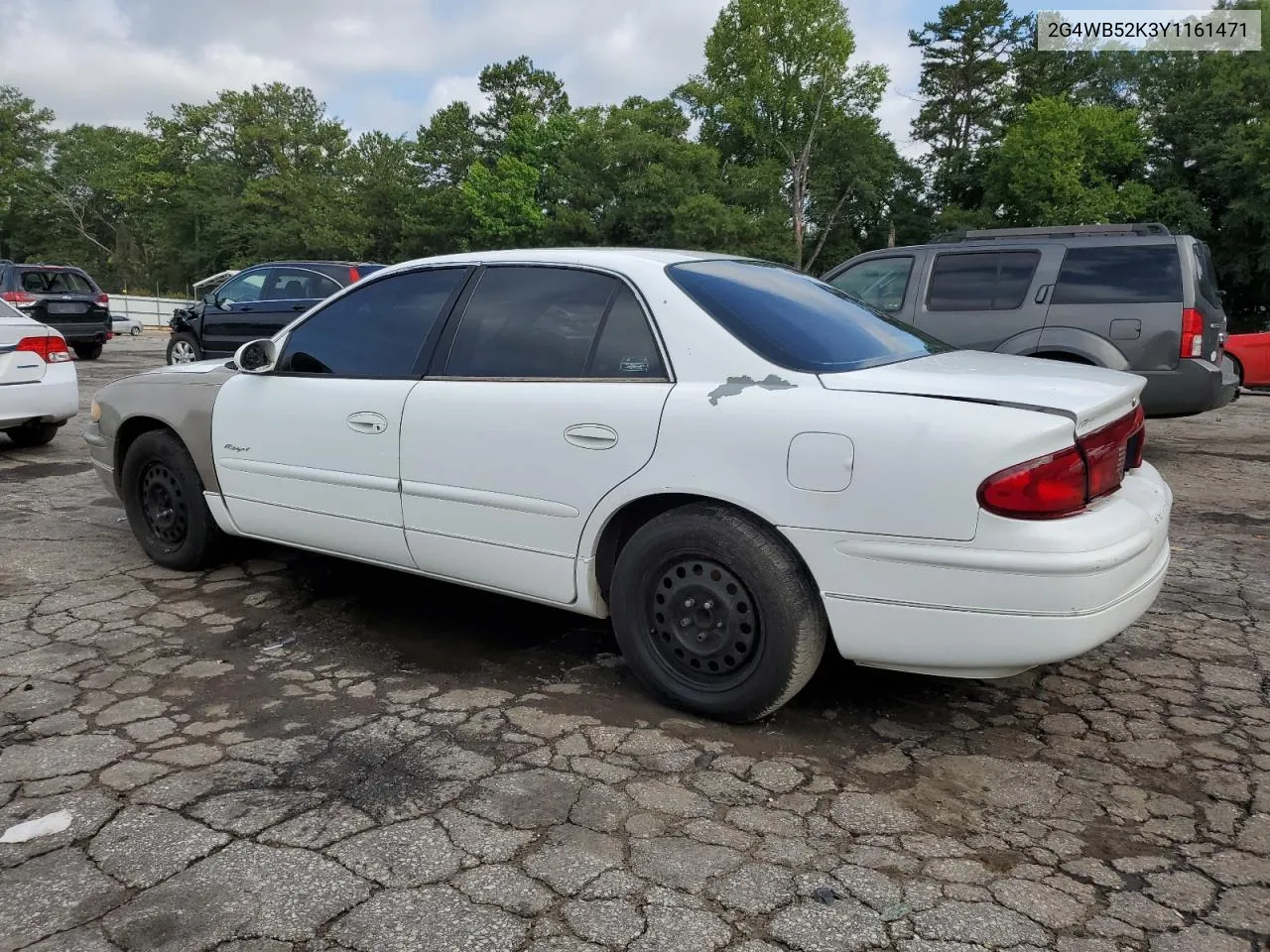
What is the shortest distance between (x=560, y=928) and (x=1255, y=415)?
11987mm

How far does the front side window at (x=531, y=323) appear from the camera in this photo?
3.44 metres

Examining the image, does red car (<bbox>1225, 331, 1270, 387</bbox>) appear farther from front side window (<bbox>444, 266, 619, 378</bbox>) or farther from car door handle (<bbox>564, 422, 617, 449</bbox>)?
car door handle (<bbox>564, 422, 617, 449</bbox>)

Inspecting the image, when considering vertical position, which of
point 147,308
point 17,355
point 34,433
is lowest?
point 34,433

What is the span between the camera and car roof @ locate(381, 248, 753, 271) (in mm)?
3523

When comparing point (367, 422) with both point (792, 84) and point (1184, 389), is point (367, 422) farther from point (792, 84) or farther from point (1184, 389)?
point (792, 84)

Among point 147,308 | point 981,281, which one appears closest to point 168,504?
point 981,281

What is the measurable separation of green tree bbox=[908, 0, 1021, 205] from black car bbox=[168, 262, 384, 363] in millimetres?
43714

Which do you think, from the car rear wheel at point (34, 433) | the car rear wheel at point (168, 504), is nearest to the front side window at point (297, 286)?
the car rear wheel at point (34, 433)

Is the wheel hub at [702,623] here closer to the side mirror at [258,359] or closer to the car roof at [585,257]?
the car roof at [585,257]

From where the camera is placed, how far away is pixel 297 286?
13328 mm

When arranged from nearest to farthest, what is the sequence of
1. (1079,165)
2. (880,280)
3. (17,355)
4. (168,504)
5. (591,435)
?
(591,435), (168,504), (17,355), (880,280), (1079,165)

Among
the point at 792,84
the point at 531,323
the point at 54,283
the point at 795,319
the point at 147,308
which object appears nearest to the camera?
the point at 795,319

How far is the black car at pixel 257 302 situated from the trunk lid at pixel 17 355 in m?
5.06

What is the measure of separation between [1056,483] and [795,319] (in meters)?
1.10
